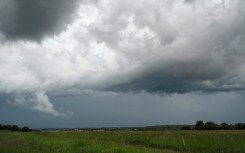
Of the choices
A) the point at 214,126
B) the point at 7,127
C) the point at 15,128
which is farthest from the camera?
the point at 7,127

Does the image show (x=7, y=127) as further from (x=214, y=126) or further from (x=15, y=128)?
(x=214, y=126)

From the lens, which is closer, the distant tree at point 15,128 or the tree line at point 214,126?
→ the tree line at point 214,126

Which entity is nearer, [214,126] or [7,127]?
[214,126]

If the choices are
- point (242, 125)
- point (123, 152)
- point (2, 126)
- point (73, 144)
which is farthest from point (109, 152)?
point (2, 126)

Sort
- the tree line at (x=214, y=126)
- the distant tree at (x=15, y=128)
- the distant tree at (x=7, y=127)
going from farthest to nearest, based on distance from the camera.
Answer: the distant tree at (x=7, y=127) < the distant tree at (x=15, y=128) < the tree line at (x=214, y=126)

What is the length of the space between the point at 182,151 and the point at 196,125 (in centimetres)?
6557

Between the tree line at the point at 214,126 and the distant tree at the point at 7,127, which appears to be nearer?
the tree line at the point at 214,126

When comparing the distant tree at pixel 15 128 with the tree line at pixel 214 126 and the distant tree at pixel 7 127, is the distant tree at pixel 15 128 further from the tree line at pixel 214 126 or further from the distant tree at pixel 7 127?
the tree line at pixel 214 126

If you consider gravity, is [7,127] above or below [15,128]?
above

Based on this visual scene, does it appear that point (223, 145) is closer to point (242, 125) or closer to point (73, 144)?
point (73, 144)

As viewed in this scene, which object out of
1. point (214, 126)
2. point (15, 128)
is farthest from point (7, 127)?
point (214, 126)

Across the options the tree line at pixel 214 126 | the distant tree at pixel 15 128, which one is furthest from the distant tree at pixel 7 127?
the tree line at pixel 214 126

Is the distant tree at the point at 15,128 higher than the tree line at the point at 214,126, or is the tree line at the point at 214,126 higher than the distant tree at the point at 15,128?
the distant tree at the point at 15,128

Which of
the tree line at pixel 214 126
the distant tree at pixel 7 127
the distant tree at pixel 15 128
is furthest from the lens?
the distant tree at pixel 7 127
